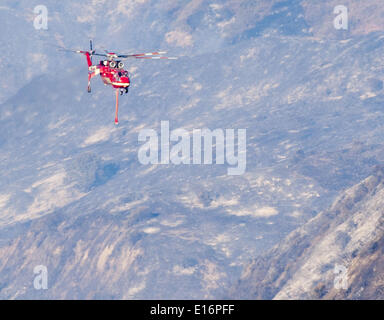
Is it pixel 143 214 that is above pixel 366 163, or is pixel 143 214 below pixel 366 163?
below

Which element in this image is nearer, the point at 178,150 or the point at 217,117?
the point at 178,150

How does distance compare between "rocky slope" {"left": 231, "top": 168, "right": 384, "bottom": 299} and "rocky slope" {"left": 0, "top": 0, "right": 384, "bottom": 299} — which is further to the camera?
"rocky slope" {"left": 0, "top": 0, "right": 384, "bottom": 299}

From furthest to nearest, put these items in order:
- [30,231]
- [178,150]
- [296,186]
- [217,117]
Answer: [217,117] < [178,150] < [30,231] < [296,186]

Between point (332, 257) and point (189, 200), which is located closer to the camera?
point (332, 257)

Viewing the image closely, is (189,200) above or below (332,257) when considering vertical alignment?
above

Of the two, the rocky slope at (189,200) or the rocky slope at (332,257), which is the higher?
the rocky slope at (189,200)

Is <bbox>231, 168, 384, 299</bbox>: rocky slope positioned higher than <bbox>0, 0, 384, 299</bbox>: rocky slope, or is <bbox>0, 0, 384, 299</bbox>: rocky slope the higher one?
<bbox>0, 0, 384, 299</bbox>: rocky slope

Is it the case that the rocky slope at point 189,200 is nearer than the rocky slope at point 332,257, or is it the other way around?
the rocky slope at point 332,257
